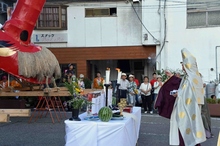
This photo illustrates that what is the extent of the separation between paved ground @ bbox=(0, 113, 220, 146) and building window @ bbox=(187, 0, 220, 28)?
22.8 ft

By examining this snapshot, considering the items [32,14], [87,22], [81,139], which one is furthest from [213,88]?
[81,139]

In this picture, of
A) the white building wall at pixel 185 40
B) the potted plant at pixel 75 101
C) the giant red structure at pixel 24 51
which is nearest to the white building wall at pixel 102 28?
the white building wall at pixel 185 40

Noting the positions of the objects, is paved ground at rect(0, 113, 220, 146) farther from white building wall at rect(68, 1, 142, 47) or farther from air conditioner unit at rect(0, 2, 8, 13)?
air conditioner unit at rect(0, 2, 8, 13)

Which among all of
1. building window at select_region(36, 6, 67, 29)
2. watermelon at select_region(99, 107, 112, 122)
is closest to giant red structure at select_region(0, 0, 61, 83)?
watermelon at select_region(99, 107, 112, 122)

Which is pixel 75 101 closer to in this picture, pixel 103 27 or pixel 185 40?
pixel 185 40

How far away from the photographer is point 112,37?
18.7 m

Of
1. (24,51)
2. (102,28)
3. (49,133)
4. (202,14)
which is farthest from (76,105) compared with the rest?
(202,14)

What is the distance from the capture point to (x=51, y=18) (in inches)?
738

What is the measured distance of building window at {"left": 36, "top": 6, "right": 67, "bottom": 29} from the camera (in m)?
18.7

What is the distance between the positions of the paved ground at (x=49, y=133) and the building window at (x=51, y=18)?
7.64 m

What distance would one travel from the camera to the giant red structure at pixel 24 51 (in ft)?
34.9

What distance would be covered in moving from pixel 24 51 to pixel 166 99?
230 inches

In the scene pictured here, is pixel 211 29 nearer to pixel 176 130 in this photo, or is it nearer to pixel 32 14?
pixel 32 14

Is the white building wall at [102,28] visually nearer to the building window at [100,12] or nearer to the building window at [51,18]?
the building window at [100,12]
